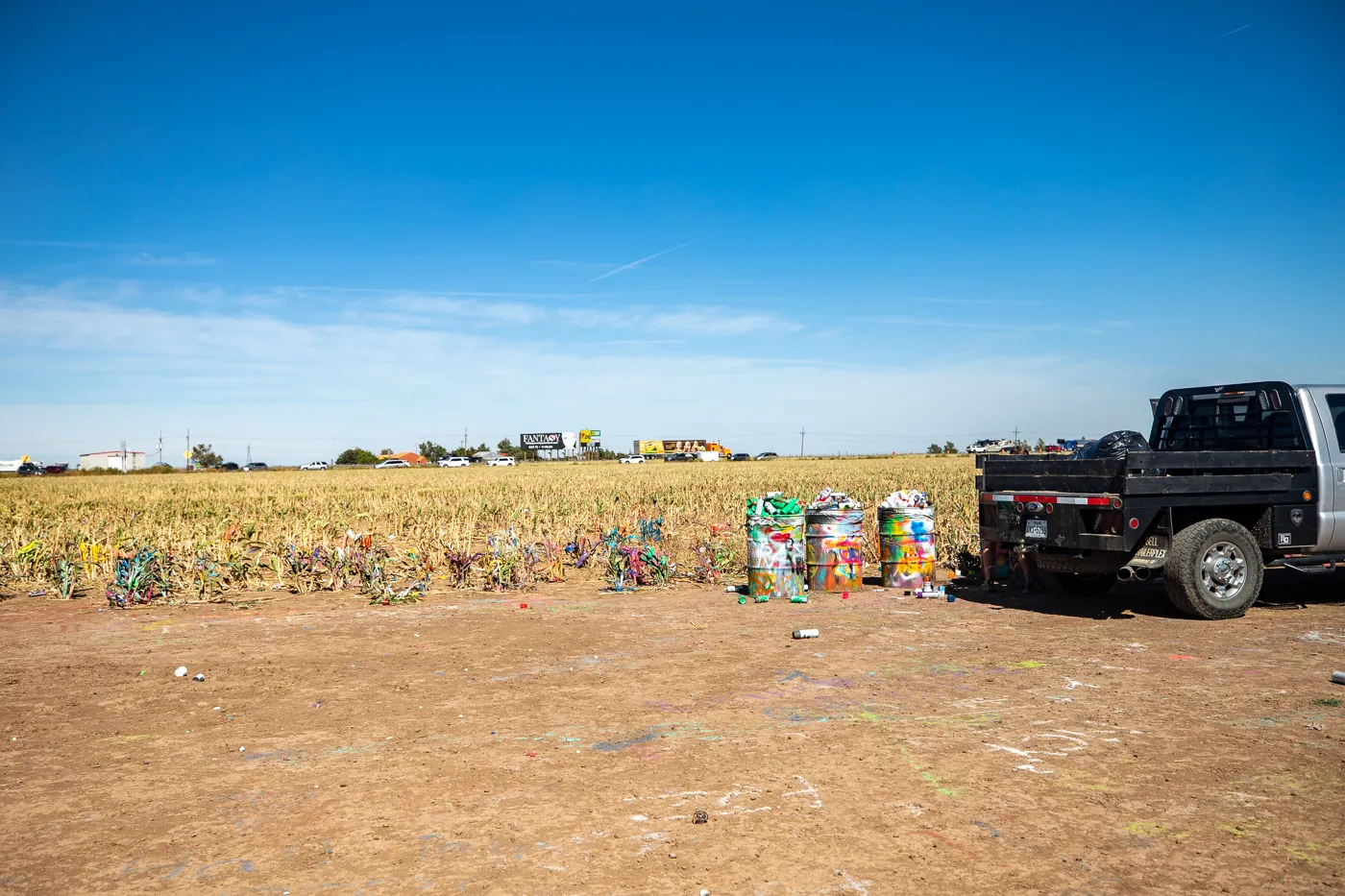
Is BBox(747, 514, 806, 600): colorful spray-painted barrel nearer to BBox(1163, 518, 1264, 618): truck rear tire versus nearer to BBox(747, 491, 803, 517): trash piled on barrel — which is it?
BBox(747, 491, 803, 517): trash piled on barrel

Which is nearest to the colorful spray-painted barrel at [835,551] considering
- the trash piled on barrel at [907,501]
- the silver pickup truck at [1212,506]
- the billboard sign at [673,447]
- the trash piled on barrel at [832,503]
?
the trash piled on barrel at [832,503]

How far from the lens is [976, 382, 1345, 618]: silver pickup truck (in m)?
9.26

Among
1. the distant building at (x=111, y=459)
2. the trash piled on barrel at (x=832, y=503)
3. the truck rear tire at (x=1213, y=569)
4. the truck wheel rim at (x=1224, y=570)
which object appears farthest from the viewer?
the distant building at (x=111, y=459)

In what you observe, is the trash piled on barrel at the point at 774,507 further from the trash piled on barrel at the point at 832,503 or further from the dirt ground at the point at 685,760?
the dirt ground at the point at 685,760

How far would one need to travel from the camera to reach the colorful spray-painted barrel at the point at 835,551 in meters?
11.9

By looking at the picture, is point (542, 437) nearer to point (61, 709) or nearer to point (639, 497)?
point (639, 497)

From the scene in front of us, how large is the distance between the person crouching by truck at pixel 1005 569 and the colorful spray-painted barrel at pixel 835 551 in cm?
171

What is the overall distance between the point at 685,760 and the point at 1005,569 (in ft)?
26.8

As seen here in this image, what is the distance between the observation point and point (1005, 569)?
1225cm

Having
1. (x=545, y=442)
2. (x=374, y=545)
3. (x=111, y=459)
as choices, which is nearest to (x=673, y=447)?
(x=545, y=442)

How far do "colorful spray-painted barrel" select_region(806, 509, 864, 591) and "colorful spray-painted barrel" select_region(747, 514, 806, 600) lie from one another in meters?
0.46

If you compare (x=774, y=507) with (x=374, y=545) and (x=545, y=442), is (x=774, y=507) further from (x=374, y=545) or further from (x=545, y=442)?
(x=545, y=442)

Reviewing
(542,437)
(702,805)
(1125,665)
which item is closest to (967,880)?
(702,805)

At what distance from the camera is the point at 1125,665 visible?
754 cm
